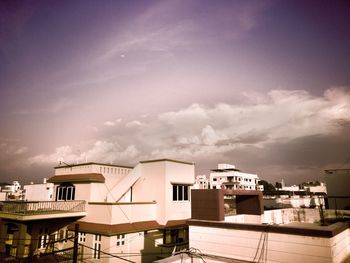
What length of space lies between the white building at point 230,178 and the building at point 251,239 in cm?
8243

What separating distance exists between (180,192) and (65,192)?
1168 cm

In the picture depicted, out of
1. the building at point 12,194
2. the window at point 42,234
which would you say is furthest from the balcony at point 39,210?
the building at point 12,194

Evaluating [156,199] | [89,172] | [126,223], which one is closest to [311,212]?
[156,199]

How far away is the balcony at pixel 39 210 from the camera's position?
19.1 metres

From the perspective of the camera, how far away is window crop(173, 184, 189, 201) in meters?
23.8

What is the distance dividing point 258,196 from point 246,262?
20.5ft

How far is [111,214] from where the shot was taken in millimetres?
19203

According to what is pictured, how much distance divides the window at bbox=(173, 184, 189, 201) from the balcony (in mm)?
8369

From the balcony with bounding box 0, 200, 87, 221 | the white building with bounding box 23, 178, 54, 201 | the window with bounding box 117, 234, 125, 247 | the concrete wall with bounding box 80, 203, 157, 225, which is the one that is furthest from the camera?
the white building with bounding box 23, 178, 54, 201

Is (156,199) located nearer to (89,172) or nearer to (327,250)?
(89,172)

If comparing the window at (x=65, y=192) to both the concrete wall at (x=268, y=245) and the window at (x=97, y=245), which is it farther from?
the concrete wall at (x=268, y=245)

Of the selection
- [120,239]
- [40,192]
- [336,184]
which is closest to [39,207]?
[120,239]

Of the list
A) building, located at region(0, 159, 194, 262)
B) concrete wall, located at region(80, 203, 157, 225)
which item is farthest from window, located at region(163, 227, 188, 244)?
concrete wall, located at region(80, 203, 157, 225)

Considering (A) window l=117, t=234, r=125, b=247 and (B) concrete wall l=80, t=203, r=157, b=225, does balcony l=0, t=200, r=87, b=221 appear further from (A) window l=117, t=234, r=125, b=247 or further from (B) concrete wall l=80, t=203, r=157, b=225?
(A) window l=117, t=234, r=125, b=247
